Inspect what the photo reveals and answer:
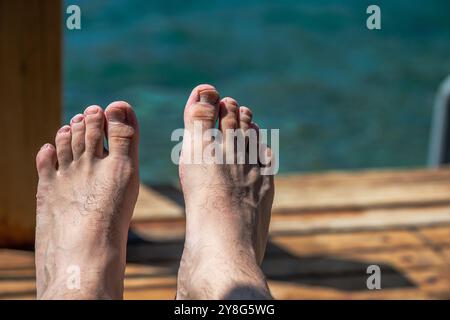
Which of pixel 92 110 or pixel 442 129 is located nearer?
pixel 92 110

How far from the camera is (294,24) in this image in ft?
31.4

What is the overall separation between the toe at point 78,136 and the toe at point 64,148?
0.01 meters

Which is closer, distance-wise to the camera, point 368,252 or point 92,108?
point 92,108

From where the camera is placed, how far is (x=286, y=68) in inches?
354

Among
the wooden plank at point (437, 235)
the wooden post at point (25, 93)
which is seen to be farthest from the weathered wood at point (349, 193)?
the wooden post at point (25, 93)

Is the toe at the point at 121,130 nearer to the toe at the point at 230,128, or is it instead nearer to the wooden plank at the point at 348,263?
the toe at the point at 230,128

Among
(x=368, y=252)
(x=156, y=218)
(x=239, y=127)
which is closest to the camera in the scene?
(x=239, y=127)

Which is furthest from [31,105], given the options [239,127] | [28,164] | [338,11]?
[338,11]

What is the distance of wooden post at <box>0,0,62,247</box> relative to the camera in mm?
2256

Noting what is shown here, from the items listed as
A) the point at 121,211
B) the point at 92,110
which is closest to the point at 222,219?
the point at 121,211

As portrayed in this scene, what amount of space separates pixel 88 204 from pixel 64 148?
0.22 m

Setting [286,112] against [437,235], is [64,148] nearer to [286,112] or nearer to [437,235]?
[437,235]
